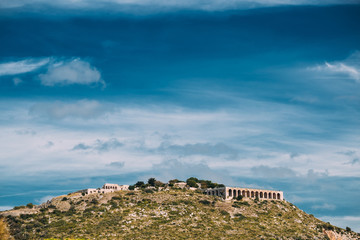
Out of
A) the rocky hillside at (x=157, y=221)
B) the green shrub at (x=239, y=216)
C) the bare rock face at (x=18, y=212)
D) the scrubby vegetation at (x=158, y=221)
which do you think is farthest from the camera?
the bare rock face at (x=18, y=212)

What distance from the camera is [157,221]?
174m

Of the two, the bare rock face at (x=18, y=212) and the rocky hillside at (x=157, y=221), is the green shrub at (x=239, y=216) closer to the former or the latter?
the rocky hillside at (x=157, y=221)

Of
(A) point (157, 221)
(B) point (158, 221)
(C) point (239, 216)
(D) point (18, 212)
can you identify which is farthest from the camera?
(D) point (18, 212)

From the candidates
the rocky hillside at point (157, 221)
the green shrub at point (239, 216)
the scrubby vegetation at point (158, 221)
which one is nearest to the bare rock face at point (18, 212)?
the rocky hillside at point (157, 221)

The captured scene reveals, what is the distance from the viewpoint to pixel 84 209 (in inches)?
7520

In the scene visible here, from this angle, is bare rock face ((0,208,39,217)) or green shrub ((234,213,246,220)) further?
bare rock face ((0,208,39,217))

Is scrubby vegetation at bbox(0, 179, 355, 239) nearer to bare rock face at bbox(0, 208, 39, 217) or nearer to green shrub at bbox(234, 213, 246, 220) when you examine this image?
green shrub at bbox(234, 213, 246, 220)

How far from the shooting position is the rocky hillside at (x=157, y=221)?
164125 millimetres

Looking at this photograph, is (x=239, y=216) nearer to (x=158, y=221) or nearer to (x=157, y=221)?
(x=158, y=221)

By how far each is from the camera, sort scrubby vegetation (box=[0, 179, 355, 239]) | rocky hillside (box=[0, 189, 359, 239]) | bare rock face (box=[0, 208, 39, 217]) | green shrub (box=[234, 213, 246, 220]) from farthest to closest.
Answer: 1. bare rock face (box=[0, 208, 39, 217])
2. green shrub (box=[234, 213, 246, 220])
3. rocky hillside (box=[0, 189, 359, 239])
4. scrubby vegetation (box=[0, 179, 355, 239])

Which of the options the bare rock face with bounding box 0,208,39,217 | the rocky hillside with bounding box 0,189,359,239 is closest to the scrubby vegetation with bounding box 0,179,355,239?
the rocky hillside with bounding box 0,189,359,239

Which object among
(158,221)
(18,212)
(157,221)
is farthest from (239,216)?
(18,212)

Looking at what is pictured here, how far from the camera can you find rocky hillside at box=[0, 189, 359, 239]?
164 m

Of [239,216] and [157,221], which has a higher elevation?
[239,216]
